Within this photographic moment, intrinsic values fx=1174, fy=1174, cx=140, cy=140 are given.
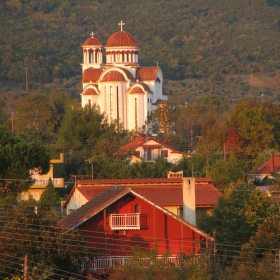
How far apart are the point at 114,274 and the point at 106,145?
149 ft

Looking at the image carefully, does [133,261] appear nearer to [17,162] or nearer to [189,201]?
[189,201]

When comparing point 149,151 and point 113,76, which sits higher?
point 113,76

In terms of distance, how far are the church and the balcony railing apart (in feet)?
229

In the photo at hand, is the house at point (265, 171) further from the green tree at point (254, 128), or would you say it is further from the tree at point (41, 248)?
the tree at point (41, 248)

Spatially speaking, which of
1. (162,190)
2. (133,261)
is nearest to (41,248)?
(133,261)

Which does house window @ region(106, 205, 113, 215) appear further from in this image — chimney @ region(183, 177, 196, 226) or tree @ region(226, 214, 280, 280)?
tree @ region(226, 214, 280, 280)

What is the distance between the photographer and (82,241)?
30484 millimetres

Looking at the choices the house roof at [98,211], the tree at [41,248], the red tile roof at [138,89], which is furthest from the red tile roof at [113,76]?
the tree at [41,248]

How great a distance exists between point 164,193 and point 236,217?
4.29m

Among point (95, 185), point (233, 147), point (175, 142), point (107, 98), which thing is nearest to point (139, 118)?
point (107, 98)

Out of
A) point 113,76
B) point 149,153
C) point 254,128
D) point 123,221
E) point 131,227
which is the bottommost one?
point 131,227

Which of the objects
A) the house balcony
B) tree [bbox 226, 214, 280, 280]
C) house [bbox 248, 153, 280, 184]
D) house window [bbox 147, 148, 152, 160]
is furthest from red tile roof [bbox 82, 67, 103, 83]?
tree [bbox 226, 214, 280, 280]

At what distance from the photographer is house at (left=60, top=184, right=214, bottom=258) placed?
33312 mm

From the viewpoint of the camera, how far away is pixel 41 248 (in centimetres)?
3023
